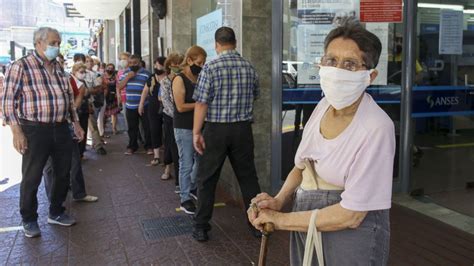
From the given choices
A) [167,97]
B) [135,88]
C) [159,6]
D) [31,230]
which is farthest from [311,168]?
[159,6]

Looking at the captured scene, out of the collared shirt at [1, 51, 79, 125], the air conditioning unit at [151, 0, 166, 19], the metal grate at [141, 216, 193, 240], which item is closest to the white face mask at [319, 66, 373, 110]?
the metal grate at [141, 216, 193, 240]

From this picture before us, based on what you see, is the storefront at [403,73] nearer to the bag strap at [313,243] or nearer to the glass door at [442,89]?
the glass door at [442,89]

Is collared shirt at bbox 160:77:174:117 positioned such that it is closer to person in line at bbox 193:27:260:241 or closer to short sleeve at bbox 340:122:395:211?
person in line at bbox 193:27:260:241

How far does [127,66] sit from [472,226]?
649 cm

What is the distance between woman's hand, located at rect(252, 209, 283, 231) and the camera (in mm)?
1753

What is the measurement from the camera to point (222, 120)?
401 centimetres

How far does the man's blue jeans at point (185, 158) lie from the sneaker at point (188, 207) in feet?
0.13

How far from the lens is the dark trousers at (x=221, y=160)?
13.2 feet

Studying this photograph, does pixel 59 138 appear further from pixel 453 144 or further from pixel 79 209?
pixel 453 144

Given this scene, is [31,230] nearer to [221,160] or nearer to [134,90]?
[221,160]

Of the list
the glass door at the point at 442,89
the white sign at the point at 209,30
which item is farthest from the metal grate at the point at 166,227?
the glass door at the point at 442,89

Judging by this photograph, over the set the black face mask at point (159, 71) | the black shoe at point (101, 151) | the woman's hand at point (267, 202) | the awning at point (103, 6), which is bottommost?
the black shoe at point (101, 151)

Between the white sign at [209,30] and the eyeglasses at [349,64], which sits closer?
the eyeglasses at [349,64]

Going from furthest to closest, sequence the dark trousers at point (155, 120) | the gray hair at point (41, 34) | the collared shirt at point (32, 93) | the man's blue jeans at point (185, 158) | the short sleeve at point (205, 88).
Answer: the dark trousers at point (155, 120) < the man's blue jeans at point (185, 158) < the gray hair at point (41, 34) < the collared shirt at point (32, 93) < the short sleeve at point (205, 88)
